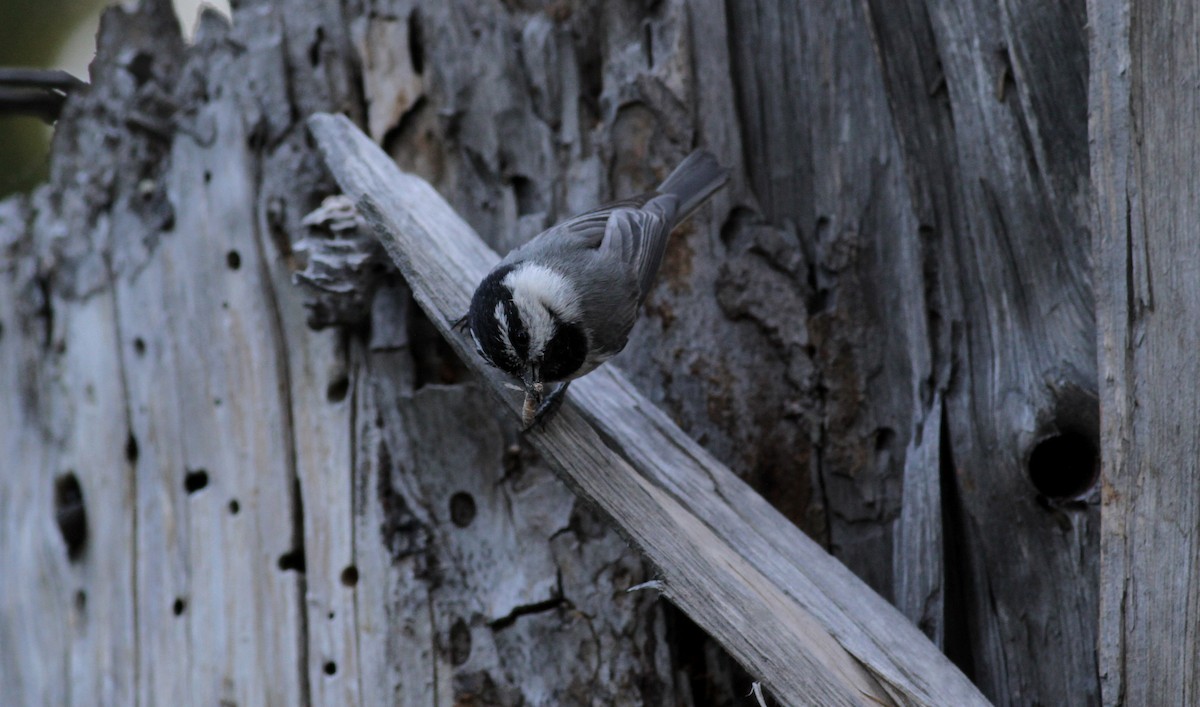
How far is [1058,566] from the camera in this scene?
7.13 feet

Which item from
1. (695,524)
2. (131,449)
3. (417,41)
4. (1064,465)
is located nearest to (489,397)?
(695,524)

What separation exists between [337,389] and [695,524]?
3.63 ft

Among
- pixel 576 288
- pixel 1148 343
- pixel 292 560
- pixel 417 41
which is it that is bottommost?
pixel 1148 343

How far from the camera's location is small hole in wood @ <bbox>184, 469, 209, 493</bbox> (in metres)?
2.82

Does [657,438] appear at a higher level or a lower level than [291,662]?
higher

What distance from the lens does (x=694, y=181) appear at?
2.55 metres

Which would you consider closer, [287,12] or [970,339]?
[970,339]

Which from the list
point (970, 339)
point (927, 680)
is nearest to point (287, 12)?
point (970, 339)

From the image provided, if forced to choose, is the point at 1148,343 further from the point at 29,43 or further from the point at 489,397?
the point at 29,43

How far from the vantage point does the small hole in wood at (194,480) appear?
111 inches

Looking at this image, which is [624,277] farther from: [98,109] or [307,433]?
[98,109]

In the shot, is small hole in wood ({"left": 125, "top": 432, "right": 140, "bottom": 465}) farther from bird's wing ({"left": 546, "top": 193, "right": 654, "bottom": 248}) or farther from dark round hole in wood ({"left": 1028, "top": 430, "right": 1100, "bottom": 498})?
dark round hole in wood ({"left": 1028, "top": 430, "right": 1100, "bottom": 498})

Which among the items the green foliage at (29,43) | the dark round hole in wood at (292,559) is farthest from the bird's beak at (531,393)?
the green foliage at (29,43)

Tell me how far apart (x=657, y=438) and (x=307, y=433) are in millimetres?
973
